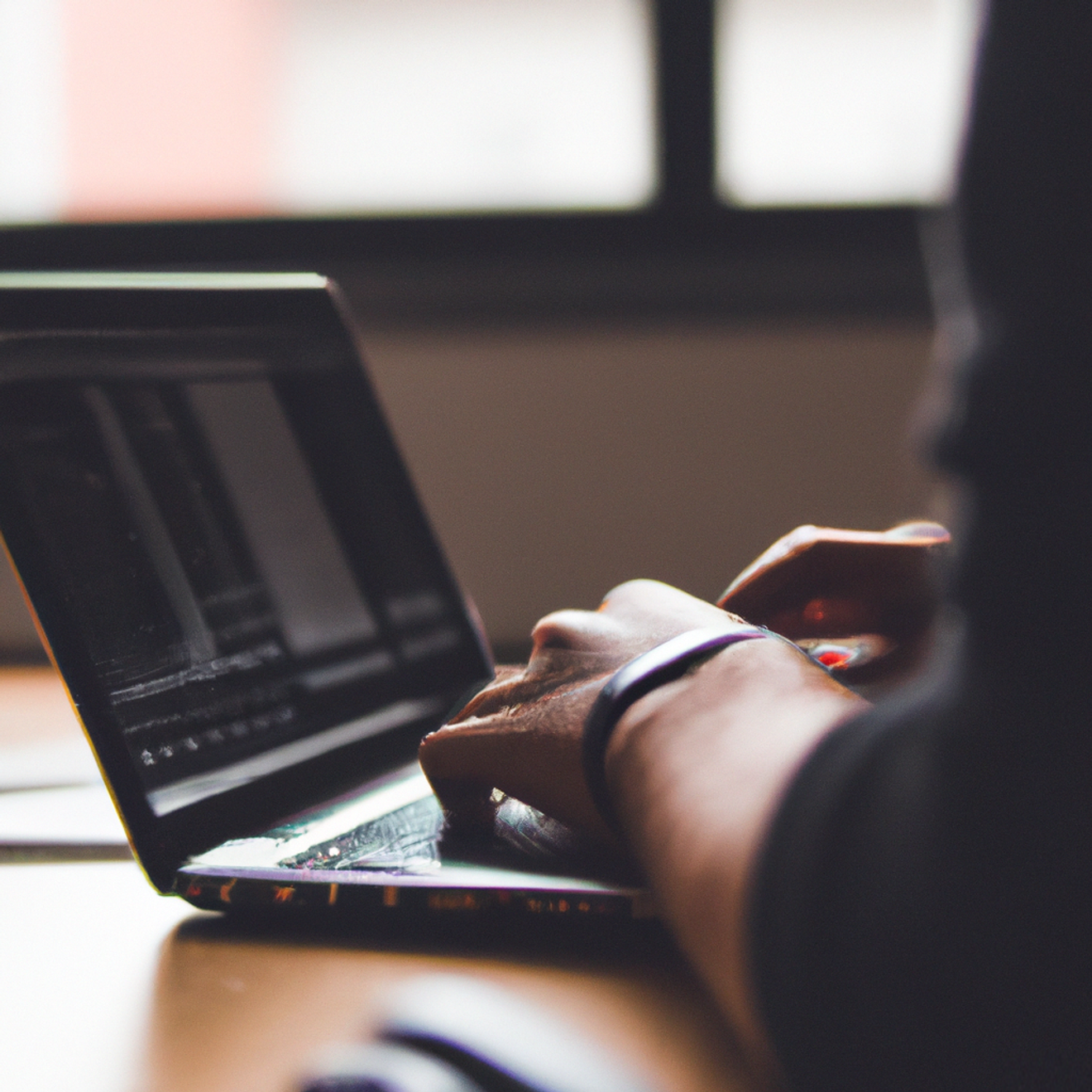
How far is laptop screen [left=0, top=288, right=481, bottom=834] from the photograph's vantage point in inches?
16.0

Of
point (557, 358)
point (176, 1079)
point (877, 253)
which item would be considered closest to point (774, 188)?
point (877, 253)

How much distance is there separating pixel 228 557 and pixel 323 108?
1043mm

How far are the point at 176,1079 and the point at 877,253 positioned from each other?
123cm

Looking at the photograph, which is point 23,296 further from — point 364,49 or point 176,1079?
point 364,49

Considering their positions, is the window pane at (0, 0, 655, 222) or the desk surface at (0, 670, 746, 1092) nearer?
the desk surface at (0, 670, 746, 1092)

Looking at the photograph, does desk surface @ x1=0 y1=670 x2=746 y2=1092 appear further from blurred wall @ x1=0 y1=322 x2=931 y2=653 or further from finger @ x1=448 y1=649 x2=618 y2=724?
blurred wall @ x1=0 y1=322 x2=931 y2=653

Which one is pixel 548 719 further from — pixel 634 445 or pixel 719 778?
pixel 634 445

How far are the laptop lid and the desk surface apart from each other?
1.6 inches

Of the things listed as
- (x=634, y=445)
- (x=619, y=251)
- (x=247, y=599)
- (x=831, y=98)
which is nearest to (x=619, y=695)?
(x=247, y=599)

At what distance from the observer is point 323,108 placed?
4.40 feet

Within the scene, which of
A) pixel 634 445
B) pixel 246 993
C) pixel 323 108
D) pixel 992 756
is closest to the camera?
pixel 992 756

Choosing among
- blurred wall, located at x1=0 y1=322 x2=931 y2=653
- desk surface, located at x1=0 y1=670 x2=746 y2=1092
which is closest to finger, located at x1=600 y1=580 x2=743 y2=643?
desk surface, located at x1=0 y1=670 x2=746 y2=1092

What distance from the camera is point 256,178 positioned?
1325 millimetres

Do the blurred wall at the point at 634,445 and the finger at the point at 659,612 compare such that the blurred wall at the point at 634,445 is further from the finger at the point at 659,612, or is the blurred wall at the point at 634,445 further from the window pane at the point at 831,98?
the finger at the point at 659,612
